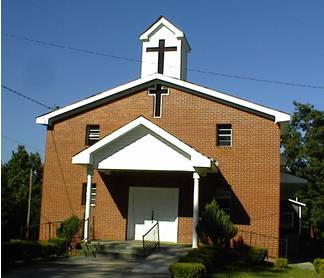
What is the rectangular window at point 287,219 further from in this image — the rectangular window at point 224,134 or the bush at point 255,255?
the bush at point 255,255

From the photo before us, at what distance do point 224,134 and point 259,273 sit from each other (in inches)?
282

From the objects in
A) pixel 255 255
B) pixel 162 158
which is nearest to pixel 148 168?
pixel 162 158

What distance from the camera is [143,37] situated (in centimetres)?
2539

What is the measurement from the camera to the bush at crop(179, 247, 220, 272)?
16.0 m

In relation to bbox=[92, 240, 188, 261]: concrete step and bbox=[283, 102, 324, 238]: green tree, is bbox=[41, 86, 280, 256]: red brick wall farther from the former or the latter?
bbox=[283, 102, 324, 238]: green tree

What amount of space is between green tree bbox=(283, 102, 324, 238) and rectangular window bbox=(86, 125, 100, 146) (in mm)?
23994

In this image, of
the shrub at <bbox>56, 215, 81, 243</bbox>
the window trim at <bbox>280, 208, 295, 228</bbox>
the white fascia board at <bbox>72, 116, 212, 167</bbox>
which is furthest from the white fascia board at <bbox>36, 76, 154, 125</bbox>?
the window trim at <bbox>280, 208, 295, 228</bbox>

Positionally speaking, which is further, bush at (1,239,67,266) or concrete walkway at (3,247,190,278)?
bush at (1,239,67,266)

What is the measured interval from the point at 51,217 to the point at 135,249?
Result: 570 centimetres

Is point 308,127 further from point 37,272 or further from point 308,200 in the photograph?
point 37,272

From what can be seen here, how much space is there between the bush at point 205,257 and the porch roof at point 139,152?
342 centimetres

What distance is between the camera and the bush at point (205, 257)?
15992 millimetres

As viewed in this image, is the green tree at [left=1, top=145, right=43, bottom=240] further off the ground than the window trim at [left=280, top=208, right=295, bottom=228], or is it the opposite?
the green tree at [left=1, top=145, right=43, bottom=240]

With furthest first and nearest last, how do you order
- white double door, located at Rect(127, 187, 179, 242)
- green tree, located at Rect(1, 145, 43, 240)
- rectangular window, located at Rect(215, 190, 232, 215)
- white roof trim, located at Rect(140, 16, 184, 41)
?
green tree, located at Rect(1, 145, 43, 240) → white roof trim, located at Rect(140, 16, 184, 41) → white double door, located at Rect(127, 187, 179, 242) → rectangular window, located at Rect(215, 190, 232, 215)
